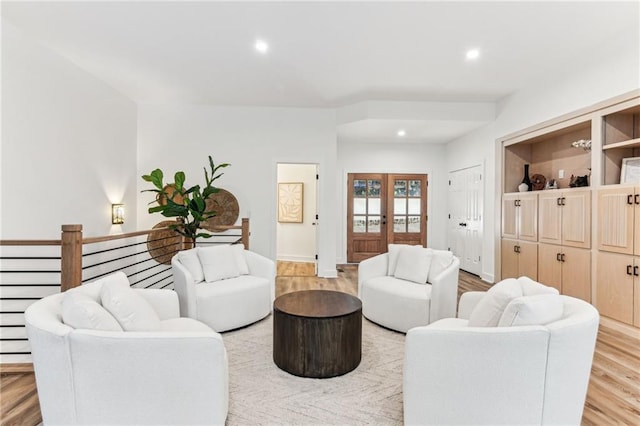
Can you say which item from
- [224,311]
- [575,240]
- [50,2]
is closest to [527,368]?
[224,311]

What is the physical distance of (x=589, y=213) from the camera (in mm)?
3736

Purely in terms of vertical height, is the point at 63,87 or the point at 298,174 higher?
the point at 63,87

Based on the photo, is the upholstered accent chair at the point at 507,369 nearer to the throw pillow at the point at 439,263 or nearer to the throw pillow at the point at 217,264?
the throw pillow at the point at 439,263

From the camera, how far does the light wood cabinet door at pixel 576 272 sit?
12.4 ft

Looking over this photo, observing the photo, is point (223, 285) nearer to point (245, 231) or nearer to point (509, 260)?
point (245, 231)

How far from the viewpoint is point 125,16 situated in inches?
118

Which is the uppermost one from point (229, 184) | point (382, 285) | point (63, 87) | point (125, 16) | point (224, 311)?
point (125, 16)

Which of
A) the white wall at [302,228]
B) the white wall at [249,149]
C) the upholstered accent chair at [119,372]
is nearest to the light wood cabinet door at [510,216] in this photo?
the white wall at [249,149]

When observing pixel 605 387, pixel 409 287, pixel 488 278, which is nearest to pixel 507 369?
pixel 605 387

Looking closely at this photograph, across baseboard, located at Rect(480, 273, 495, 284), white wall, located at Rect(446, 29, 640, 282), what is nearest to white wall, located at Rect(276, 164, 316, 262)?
white wall, located at Rect(446, 29, 640, 282)

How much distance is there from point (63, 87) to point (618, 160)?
633 centimetres

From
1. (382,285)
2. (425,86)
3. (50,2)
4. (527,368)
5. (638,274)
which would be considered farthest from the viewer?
(425,86)

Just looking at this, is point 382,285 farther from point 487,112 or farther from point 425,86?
point 487,112

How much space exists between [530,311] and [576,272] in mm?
3062
